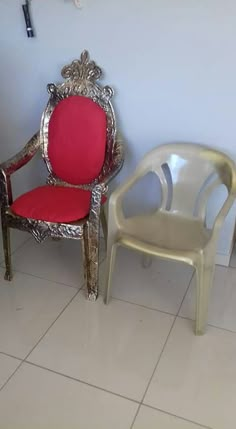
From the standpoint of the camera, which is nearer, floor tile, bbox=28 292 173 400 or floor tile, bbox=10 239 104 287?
floor tile, bbox=28 292 173 400

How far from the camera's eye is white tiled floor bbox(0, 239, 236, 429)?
150 centimetres

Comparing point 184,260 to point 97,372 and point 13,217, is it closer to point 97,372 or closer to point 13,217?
point 97,372

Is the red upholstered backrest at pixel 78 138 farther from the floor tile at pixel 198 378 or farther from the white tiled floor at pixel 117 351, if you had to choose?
the floor tile at pixel 198 378

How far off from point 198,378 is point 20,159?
130 cm

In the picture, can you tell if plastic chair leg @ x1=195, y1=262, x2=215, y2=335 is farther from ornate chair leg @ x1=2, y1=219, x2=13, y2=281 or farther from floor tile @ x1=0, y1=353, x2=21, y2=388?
ornate chair leg @ x1=2, y1=219, x2=13, y2=281

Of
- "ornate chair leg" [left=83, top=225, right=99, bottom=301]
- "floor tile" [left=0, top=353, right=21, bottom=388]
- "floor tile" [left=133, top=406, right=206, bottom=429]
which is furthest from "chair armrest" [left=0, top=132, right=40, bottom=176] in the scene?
"floor tile" [left=133, top=406, right=206, bottom=429]

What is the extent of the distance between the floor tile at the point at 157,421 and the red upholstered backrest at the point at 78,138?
3.75ft

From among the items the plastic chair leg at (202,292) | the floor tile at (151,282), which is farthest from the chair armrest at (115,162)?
the plastic chair leg at (202,292)

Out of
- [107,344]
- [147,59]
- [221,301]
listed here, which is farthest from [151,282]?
[147,59]

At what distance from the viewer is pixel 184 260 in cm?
168

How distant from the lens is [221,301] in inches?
80.2

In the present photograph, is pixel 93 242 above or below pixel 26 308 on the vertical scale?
above

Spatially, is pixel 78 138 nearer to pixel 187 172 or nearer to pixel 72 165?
pixel 72 165

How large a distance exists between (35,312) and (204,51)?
141 cm
